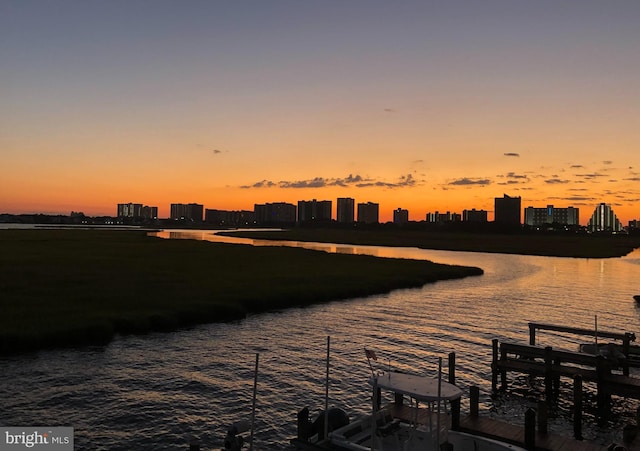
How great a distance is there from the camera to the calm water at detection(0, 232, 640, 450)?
22000mm

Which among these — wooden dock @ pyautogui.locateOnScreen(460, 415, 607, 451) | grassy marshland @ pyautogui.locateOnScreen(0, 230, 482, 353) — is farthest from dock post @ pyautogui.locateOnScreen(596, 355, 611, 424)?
grassy marshland @ pyautogui.locateOnScreen(0, 230, 482, 353)

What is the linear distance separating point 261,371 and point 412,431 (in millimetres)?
14552

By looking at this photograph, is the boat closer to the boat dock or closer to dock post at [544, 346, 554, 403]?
the boat dock

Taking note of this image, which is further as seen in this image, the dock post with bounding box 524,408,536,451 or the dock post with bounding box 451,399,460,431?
the dock post with bounding box 451,399,460,431

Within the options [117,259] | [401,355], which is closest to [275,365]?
[401,355]

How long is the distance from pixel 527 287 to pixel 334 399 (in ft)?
179

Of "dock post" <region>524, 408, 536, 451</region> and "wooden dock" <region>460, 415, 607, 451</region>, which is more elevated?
"dock post" <region>524, 408, 536, 451</region>

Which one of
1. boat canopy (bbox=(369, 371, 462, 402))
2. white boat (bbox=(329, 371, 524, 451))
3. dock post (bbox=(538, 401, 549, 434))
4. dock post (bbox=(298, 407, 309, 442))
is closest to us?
boat canopy (bbox=(369, 371, 462, 402))

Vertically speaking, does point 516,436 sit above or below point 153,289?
below

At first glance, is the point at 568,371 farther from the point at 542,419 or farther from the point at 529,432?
the point at 529,432

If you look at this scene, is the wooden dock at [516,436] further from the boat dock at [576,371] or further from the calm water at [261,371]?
the calm water at [261,371]

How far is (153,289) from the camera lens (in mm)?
51844

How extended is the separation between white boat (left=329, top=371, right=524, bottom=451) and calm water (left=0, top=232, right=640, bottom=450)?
13.1 feet

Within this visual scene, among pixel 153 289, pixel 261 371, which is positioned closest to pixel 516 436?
pixel 261 371
